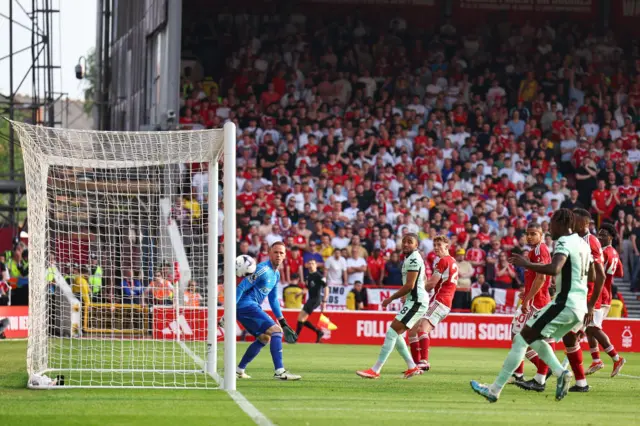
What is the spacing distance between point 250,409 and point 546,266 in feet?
10.0

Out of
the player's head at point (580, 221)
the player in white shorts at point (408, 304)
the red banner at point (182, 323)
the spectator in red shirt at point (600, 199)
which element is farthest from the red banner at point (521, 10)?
the player's head at point (580, 221)

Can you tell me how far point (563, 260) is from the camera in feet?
32.7

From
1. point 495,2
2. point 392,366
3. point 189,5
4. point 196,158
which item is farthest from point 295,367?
point 495,2

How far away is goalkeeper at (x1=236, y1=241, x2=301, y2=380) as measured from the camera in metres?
13.1

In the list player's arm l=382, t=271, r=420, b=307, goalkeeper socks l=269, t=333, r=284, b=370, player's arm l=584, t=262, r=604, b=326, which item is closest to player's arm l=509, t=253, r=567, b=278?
player's arm l=584, t=262, r=604, b=326

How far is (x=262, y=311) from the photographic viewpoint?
1318cm

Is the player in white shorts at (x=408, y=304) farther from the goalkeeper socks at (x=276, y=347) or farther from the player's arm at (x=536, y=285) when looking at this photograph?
the player's arm at (x=536, y=285)

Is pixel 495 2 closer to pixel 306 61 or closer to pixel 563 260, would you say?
pixel 306 61

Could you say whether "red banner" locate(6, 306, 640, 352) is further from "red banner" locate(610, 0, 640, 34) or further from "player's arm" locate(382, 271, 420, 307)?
"red banner" locate(610, 0, 640, 34)

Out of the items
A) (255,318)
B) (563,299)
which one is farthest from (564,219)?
(255,318)

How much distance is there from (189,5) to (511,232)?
505 inches

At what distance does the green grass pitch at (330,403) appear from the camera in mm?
9367

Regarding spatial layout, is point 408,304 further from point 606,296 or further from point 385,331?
point 385,331

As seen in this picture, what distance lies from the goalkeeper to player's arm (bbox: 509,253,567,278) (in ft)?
13.1
